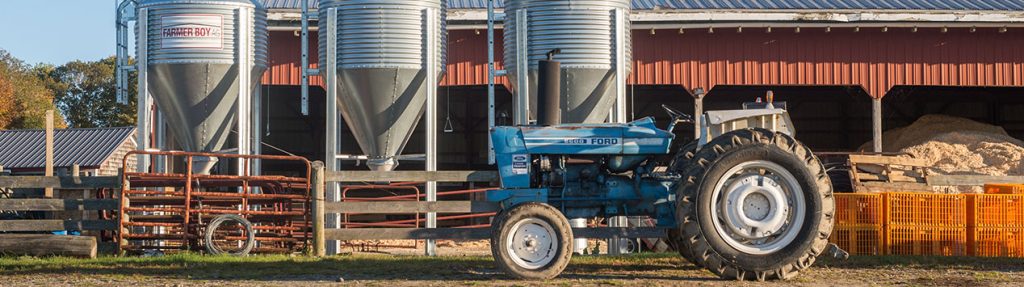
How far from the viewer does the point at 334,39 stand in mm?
17969

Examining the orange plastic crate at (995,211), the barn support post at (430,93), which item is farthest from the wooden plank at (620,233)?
the barn support post at (430,93)

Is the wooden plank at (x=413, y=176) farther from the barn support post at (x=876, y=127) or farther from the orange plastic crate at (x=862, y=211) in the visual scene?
the barn support post at (x=876, y=127)

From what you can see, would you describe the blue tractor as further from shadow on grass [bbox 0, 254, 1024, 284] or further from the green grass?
the green grass

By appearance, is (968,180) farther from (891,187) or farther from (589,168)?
(589,168)

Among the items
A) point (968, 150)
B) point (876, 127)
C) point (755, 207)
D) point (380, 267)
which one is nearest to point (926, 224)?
point (755, 207)

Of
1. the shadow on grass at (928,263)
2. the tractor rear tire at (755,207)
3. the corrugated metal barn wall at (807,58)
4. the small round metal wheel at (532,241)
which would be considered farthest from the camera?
the corrugated metal barn wall at (807,58)

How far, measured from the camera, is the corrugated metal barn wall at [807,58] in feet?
90.1

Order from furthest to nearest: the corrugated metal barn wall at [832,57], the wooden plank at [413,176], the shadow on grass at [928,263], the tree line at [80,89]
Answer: the tree line at [80,89] < the corrugated metal barn wall at [832,57] < the wooden plank at [413,176] < the shadow on grass at [928,263]

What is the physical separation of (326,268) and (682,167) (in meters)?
3.74

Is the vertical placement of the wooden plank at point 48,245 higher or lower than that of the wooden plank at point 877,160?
lower

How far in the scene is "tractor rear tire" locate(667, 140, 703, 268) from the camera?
448 inches

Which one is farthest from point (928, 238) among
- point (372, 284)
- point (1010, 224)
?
point (372, 284)

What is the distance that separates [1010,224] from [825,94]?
82.5 feet

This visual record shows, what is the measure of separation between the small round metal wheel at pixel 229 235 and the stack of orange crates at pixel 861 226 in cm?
705
